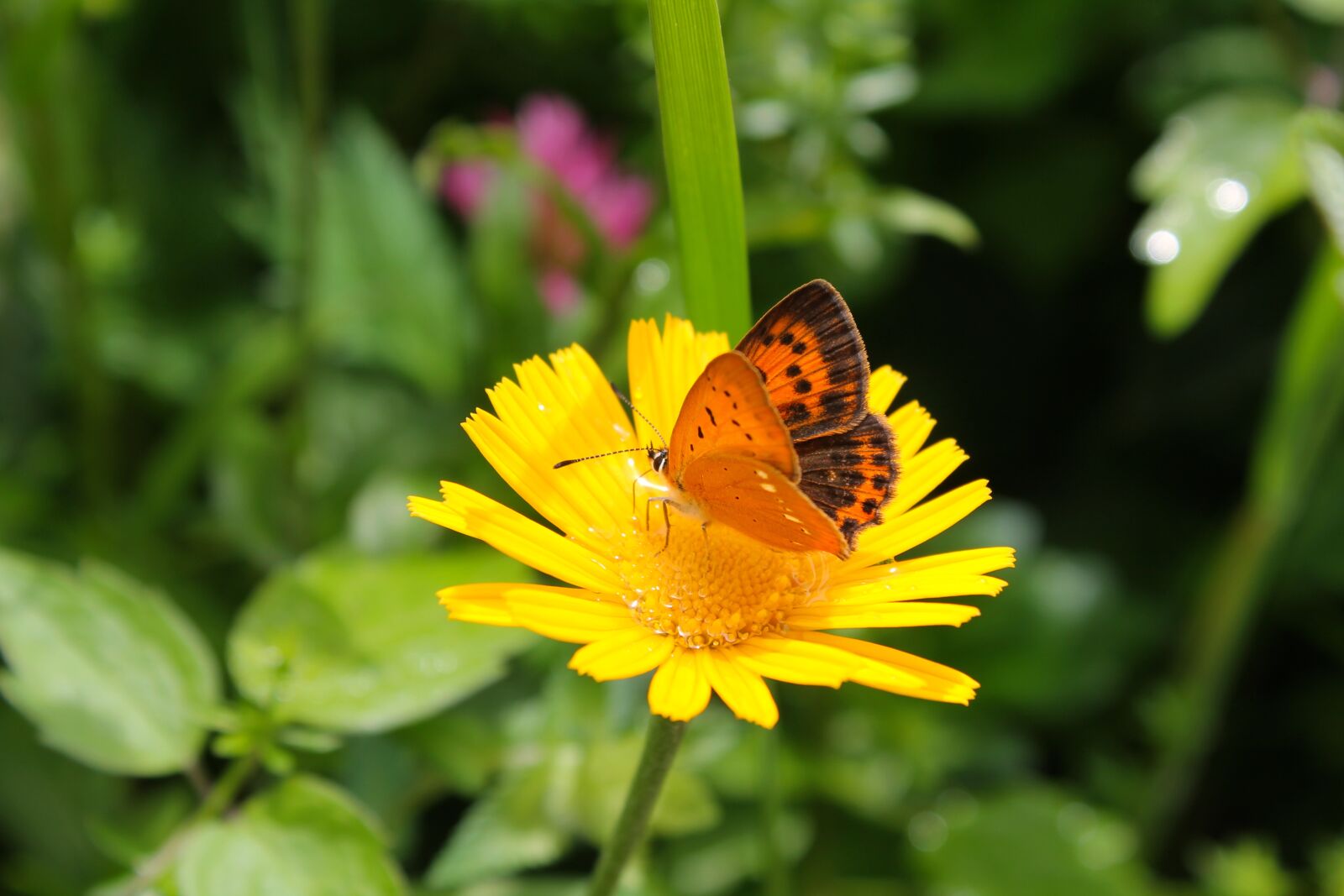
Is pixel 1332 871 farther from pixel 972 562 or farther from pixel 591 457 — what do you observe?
pixel 591 457

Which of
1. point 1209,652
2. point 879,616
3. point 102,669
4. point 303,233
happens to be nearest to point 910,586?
point 879,616

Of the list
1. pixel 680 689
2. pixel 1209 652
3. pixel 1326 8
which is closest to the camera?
pixel 680 689

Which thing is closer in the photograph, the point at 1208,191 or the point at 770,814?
the point at 770,814

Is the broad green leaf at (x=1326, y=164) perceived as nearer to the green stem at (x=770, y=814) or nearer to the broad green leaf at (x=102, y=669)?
the green stem at (x=770, y=814)

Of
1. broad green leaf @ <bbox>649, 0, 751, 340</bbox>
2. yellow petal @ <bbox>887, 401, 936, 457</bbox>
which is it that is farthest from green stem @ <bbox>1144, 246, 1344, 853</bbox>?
broad green leaf @ <bbox>649, 0, 751, 340</bbox>

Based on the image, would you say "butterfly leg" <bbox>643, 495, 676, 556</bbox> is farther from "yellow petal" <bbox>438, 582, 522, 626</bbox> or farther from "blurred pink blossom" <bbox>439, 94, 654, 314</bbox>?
"blurred pink blossom" <bbox>439, 94, 654, 314</bbox>

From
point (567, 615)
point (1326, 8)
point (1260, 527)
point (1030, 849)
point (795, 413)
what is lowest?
point (1030, 849)

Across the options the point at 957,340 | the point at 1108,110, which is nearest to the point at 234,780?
the point at 957,340

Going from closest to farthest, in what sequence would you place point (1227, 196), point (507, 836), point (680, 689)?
point (680, 689)
point (507, 836)
point (1227, 196)

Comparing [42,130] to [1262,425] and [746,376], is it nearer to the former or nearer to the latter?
[746,376]
